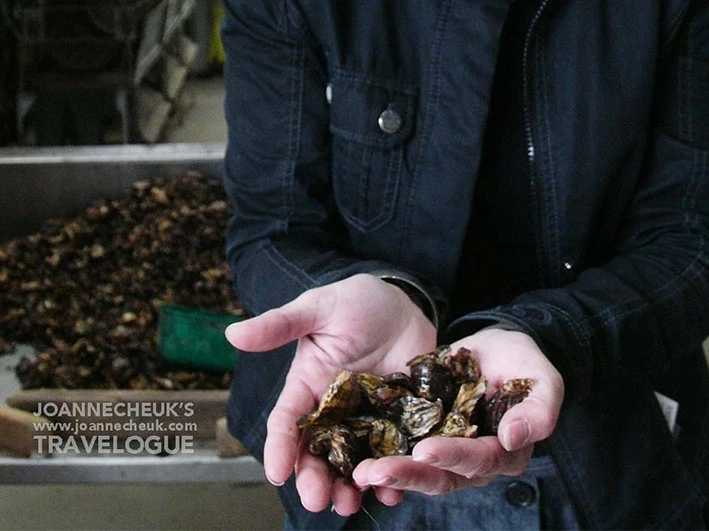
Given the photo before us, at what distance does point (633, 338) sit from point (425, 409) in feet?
0.76

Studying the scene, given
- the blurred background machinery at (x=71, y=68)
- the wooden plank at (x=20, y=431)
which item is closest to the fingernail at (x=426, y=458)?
the wooden plank at (x=20, y=431)

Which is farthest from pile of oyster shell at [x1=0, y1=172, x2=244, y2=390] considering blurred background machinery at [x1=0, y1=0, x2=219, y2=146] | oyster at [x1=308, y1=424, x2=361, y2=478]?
oyster at [x1=308, y1=424, x2=361, y2=478]

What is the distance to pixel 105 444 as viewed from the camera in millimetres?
1429

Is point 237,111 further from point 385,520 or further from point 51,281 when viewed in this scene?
point 51,281

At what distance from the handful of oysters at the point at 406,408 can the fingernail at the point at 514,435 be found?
65 millimetres

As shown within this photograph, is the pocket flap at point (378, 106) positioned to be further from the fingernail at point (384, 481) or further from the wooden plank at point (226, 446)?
the wooden plank at point (226, 446)

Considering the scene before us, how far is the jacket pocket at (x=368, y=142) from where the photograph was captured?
1032 mm

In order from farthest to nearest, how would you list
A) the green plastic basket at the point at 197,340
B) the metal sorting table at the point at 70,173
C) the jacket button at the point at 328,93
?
the metal sorting table at the point at 70,173 < the green plastic basket at the point at 197,340 < the jacket button at the point at 328,93

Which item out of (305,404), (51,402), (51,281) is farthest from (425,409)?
(51,281)

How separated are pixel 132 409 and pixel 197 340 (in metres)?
0.29

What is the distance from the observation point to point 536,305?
0.92 m

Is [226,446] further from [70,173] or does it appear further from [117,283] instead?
[70,173]

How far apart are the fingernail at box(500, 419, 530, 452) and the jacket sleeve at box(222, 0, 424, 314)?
1.01ft

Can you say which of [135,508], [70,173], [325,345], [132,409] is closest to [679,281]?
[325,345]
